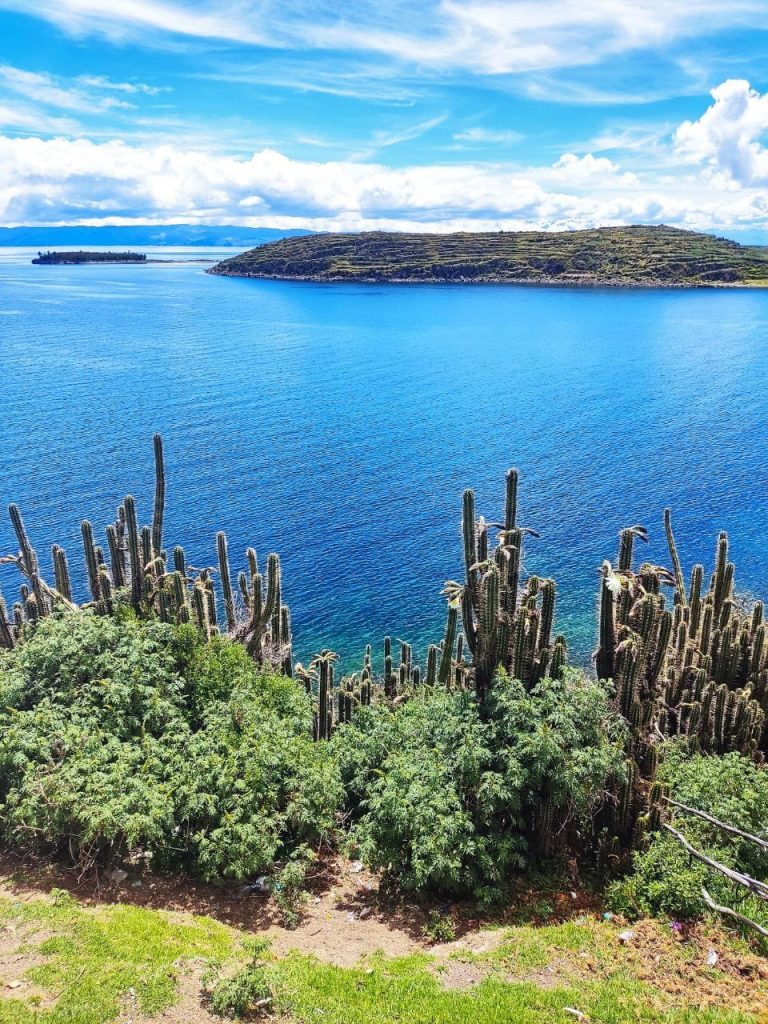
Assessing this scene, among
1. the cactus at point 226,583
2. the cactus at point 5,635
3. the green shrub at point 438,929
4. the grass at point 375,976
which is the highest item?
the cactus at point 226,583

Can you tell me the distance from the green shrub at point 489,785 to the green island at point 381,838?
9cm

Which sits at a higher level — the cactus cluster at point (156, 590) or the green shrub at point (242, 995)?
the cactus cluster at point (156, 590)

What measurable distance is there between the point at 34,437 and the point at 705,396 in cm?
8559

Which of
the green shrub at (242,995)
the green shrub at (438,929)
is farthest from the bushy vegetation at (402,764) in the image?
the green shrub at (242,995)

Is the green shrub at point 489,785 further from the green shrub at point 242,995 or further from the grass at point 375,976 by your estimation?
the green shrub at point 242,995

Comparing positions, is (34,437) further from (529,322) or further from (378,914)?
(529,322)

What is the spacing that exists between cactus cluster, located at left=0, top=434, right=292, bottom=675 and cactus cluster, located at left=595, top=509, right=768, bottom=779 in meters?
13.5

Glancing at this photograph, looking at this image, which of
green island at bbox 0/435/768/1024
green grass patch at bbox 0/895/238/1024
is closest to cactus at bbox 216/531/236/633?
green island at bbox 0/435/768/1024

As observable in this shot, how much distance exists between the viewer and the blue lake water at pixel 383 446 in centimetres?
5272

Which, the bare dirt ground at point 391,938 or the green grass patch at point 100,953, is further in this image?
the bare dirt ground at point 391,938

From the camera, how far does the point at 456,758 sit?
68.2ft

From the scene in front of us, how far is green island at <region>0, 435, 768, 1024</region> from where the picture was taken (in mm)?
15719

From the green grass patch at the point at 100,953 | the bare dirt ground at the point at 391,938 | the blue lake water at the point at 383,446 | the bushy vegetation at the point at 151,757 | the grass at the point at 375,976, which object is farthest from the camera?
the blue lake water at the point at 383,446

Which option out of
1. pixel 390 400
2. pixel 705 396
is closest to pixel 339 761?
pixel 390 400
